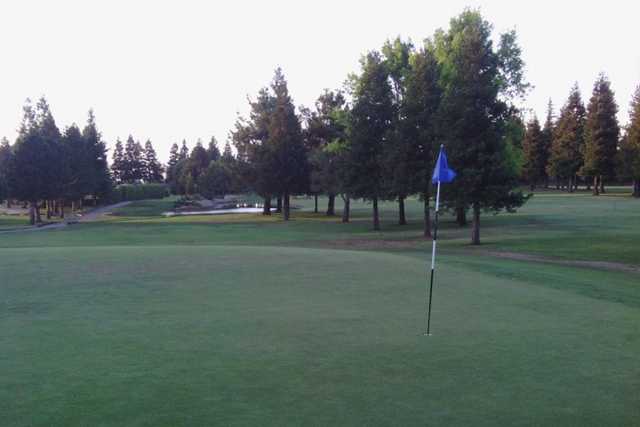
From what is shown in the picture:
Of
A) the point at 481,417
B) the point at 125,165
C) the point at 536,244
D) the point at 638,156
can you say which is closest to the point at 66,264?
the point at 481,417

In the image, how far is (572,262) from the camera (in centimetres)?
2430

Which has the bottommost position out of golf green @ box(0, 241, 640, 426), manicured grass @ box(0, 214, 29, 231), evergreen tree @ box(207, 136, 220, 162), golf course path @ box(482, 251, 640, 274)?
manicured grass @ box(0, 214, 29, 231)

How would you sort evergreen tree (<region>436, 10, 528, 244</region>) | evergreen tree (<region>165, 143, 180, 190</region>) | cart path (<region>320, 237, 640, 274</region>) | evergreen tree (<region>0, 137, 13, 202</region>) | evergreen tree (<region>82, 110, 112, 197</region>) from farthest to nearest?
evergreen tree (<region>165, 143, 180, 190</region>) → evergreen tree (<region>82, 110, 112, 197</region>) → evergreen tree (<region>0, 137, 13, 202</region>) → evergreen tree (<region>436, 10, 528, 244</region>) → cart path (<region>320, 237, 640, 274</region>)

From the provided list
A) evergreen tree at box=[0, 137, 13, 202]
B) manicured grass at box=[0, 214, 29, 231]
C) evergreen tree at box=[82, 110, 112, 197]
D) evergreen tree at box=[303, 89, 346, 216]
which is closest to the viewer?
manicured grass at box=[0, 214, 29, 231]

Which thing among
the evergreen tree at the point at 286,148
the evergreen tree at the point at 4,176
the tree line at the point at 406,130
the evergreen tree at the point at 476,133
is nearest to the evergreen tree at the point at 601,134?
the tree line at the point at 406,130

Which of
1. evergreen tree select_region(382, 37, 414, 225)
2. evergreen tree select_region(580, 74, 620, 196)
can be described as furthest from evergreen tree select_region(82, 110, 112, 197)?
evergreen tree select_region(580, 74, 620, 196)

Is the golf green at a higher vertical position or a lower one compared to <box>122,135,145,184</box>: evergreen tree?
lower

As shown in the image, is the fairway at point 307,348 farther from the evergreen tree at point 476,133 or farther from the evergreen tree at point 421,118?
the evergreen tree at point 421,118

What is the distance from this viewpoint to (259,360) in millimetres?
8055

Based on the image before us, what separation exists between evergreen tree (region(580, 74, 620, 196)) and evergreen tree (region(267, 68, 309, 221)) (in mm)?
50725

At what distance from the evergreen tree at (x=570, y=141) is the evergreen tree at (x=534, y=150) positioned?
8.26 metres

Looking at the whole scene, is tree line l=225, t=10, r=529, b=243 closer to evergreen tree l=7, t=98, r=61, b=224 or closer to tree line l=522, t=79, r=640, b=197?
evergreen tree l=7, t=98, r=61, b=224

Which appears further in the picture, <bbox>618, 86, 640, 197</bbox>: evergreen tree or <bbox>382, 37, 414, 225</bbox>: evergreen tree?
<bbox>618, 86, 640, 197</bbox>: evergreen tree

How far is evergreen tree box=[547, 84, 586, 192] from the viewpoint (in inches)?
3730
